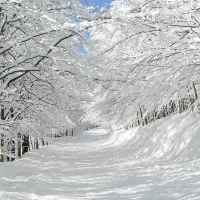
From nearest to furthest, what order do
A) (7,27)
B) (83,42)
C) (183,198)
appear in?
(183,198) → (83,42) → (7,27)

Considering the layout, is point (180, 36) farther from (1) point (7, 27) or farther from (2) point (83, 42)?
(1) point (7, 27)

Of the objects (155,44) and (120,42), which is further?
(155,44)

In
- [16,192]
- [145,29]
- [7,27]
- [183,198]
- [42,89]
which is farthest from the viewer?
[42,89]

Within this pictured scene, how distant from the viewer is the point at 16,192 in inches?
225

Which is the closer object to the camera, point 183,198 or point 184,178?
point 183,198

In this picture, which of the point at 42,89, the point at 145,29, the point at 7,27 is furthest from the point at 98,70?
the point at 42,89

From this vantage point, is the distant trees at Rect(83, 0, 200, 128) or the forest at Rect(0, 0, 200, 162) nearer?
the distant trees at Rect(83, 0, 200, 128)

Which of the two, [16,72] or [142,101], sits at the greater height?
[16,72]

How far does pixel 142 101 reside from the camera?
6.05 metres

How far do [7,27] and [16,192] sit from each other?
4350 mm

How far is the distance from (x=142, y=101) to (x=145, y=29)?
1.87 metres

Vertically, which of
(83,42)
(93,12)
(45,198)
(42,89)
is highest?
(93,12)

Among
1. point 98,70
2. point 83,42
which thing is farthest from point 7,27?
point 98,70

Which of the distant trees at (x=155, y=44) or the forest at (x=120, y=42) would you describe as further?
the forest at (x=120, y=42)
